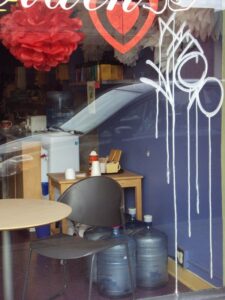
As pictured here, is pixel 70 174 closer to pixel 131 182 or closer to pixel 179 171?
pixel 131 182

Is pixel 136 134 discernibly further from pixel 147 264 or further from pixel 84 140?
pixel 147 264

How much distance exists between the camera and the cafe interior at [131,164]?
2.92m

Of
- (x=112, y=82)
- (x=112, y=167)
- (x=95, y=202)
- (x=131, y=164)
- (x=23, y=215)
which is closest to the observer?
(x=23, y=215)

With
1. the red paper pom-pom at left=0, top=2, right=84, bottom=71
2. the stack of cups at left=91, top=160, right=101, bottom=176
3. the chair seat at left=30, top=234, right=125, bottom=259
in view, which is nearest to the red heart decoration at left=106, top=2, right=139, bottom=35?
the red paper pom-pom at left=0, top=2, right=84, bottom=71

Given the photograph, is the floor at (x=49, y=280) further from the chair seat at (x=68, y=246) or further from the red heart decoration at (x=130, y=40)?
the red heart decoration at (x=130, y=40)

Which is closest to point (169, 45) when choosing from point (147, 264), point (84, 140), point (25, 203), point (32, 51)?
point (32, 51)

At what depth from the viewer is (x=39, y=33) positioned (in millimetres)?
3090

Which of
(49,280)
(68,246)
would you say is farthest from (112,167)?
(68,246)

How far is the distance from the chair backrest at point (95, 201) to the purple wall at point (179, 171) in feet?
1.44

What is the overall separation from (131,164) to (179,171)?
90 cm

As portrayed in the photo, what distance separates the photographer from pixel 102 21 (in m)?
2.86

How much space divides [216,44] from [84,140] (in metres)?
1.97

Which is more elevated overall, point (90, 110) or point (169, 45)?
point (169, 45)

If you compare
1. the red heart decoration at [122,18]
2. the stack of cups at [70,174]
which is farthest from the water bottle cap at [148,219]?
the red heart decoration at [122,18]
